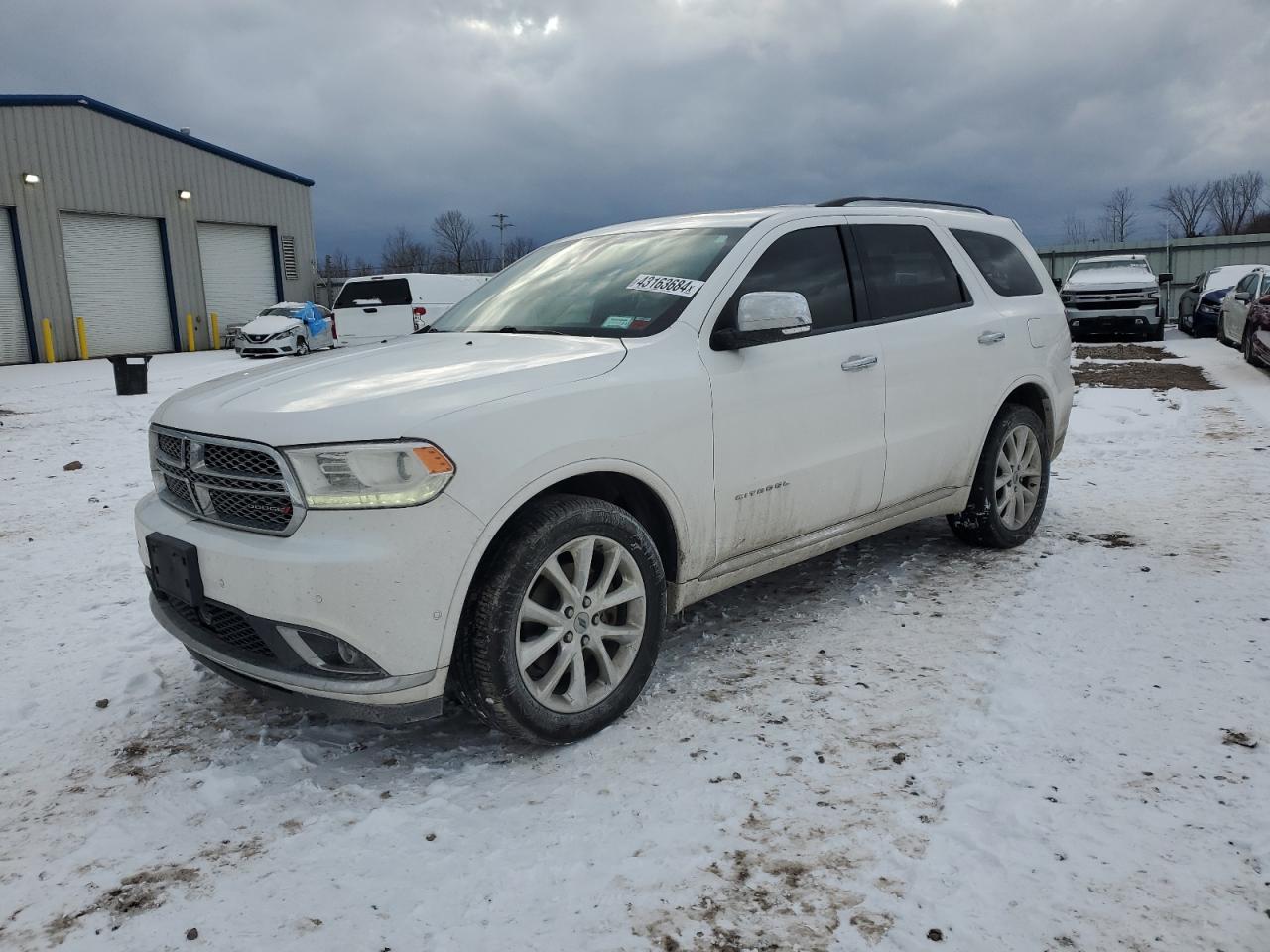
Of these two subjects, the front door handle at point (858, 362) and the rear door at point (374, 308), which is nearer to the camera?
the front door handle at point (858, 362)

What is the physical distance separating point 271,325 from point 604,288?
22.3 m

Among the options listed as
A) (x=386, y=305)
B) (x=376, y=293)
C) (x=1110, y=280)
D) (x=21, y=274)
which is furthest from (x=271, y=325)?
(x=1110, y=280)

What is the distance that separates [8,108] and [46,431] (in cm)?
1812

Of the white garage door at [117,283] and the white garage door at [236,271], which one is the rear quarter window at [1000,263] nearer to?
the white garage door at [117,283]

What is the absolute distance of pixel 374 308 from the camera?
16.7 m

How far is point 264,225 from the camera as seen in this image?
30.8 m

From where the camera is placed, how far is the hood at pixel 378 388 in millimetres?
2646

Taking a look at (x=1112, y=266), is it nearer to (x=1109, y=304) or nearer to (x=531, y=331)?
(x=1109, y=304)

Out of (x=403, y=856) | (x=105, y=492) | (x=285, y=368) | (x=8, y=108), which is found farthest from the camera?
(x=8, y=108)

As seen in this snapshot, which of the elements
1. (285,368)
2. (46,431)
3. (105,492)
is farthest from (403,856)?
(46,431)

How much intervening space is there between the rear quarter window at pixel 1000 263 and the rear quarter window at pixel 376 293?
13671 millimetres

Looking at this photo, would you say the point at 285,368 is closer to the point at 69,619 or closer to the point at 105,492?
the point at 69,619

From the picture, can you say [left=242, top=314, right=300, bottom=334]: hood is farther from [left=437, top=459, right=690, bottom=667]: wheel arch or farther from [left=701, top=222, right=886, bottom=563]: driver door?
[left=437, top=459, right=690, bottom=667]: wheel arch

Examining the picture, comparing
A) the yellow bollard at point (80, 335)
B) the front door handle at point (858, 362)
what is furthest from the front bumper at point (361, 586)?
the yellow bollard at point (80, 335)
